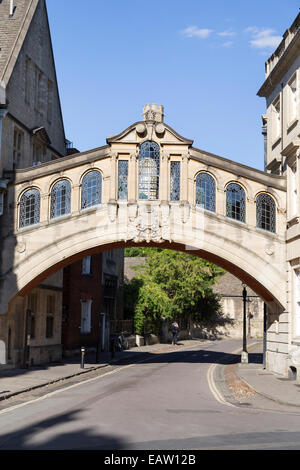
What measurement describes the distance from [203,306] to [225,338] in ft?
29.4

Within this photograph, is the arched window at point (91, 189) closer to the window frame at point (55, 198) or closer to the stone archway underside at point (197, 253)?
the window frame at point (55, 198)

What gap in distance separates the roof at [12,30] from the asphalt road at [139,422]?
47.2ft

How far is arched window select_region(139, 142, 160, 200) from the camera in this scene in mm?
26953

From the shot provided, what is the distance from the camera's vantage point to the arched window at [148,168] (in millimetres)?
26953

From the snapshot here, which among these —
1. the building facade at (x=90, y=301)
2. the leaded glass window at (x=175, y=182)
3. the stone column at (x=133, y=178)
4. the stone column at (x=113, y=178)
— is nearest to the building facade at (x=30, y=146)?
the building facade at (x=90, y=301)

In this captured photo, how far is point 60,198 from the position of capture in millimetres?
27031

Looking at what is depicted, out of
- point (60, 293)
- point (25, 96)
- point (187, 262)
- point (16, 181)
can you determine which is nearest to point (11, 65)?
point (25, 96)

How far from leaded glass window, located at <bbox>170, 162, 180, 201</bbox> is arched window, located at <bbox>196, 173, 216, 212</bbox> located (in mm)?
840

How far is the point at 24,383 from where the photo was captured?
20.5m

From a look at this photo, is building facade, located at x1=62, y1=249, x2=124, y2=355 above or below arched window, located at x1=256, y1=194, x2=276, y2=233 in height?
below

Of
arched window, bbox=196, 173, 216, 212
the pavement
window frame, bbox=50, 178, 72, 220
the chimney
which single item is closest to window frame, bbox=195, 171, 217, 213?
arched window, bbox=196, 173, 216, 212

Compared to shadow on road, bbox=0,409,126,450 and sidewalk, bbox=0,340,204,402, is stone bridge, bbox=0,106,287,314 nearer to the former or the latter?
sidewalk, bbox=0,340,204,402

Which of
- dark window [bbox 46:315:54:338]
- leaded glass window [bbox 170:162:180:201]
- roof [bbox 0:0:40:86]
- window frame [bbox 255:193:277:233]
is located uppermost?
roof [bbox 0:0:40:86]

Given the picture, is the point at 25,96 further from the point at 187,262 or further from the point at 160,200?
the point at 187,262
